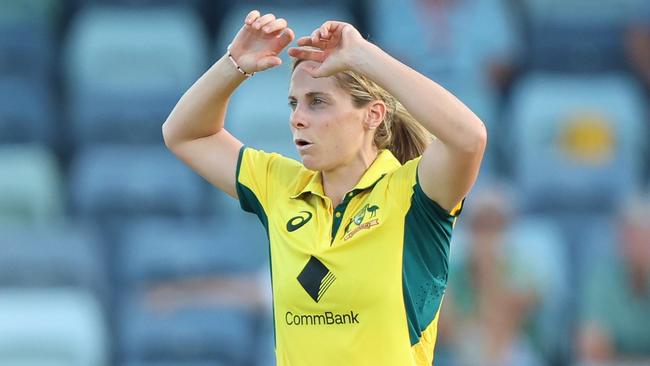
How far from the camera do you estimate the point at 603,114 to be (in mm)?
7180

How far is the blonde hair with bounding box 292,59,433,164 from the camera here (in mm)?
3435

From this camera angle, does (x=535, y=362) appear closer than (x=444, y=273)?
No

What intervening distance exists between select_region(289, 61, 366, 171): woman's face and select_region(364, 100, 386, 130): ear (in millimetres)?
54

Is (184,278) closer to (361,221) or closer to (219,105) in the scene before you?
(219,105)

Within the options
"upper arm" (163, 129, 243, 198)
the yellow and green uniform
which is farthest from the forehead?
"upper arm" (163, 129, 243, 198)

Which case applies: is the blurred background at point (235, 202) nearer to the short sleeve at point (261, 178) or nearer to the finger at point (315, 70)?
the short sleeve at point (261, 178)

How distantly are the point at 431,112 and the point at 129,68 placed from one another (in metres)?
4.40

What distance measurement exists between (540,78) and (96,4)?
238 centimetres

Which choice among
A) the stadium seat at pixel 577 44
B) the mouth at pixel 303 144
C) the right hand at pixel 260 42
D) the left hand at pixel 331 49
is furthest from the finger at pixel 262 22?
the stadium seat at pixel 577 44

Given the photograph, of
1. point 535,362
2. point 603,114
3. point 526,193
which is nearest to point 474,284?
point 535,362

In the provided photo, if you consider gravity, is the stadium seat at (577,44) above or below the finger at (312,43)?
above

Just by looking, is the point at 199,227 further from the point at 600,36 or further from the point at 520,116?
the point at 600,36

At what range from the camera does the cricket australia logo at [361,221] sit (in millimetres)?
3311

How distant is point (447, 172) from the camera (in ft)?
10.5
